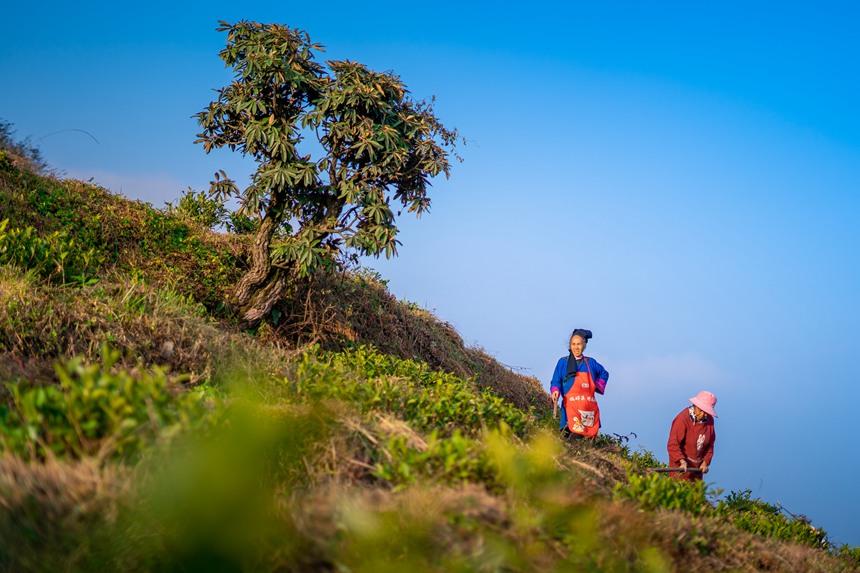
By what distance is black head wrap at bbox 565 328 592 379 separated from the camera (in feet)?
34.8

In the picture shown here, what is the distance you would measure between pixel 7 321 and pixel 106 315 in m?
0.93

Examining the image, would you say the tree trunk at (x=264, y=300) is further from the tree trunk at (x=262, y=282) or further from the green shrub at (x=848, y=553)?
the green shrub at (x=848, y=553)

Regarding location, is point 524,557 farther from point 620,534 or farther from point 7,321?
point 7,321

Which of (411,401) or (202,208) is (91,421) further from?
(202,208)

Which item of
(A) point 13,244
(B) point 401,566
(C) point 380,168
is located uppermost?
(C) point 380,168

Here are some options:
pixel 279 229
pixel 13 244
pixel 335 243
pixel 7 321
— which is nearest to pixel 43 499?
A: pixel 7 321

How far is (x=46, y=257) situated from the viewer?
27.6 feet

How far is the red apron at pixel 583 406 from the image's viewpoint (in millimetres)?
10484

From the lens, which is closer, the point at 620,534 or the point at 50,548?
the point at 50,548

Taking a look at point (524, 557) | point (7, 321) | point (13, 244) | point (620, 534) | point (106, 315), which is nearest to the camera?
point (524, 557)

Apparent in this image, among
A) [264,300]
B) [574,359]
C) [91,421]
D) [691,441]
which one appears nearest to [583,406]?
[574,359]

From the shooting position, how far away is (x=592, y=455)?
27.7ft

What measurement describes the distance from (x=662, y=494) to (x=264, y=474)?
119 inches

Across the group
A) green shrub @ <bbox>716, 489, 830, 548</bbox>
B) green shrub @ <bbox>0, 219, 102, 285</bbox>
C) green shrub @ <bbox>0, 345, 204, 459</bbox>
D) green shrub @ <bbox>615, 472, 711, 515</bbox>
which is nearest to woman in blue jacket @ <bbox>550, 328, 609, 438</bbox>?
green shrub @ <bbox>716, 489, 830, 548</bbox>
